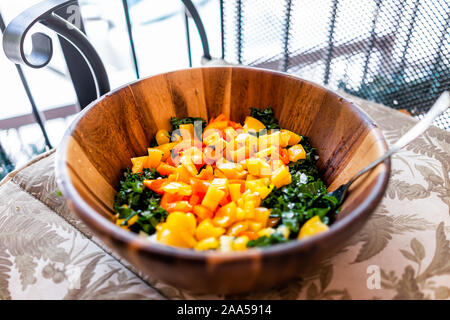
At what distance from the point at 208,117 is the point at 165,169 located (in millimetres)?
293

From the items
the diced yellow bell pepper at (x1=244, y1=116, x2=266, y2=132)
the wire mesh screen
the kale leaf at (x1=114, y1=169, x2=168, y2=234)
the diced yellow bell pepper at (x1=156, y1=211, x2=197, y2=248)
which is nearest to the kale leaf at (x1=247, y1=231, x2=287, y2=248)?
the diced yellow bell pepper at (x1=156, y1=211, x2=197, y2=248)

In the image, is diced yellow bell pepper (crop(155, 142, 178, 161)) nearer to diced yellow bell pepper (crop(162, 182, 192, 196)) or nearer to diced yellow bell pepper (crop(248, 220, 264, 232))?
diced yellow bell pepper (crop(162, 182, 192, 196))

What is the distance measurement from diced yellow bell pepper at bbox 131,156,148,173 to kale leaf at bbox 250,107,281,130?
400 millimetres

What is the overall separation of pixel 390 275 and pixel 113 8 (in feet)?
12.4

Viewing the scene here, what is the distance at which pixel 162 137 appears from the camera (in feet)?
3.52

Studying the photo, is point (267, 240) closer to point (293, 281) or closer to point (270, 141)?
point (293, 281)

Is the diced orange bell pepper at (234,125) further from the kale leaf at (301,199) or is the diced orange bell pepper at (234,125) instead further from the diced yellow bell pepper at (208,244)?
the diced yellow bell pepper at (208,244)

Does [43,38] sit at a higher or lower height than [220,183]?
higher

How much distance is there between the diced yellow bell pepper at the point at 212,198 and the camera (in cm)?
85

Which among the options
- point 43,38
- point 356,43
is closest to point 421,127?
point 356,43

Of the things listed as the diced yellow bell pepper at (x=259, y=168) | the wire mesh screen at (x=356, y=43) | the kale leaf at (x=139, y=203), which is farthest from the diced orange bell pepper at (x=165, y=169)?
the wire mesh screen at (x=356, y=43)

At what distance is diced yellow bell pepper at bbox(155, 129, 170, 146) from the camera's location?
1073 mm

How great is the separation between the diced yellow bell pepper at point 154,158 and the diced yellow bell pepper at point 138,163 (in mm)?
12

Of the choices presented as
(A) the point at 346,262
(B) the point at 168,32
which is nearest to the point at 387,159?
(A) the point at 346,262
